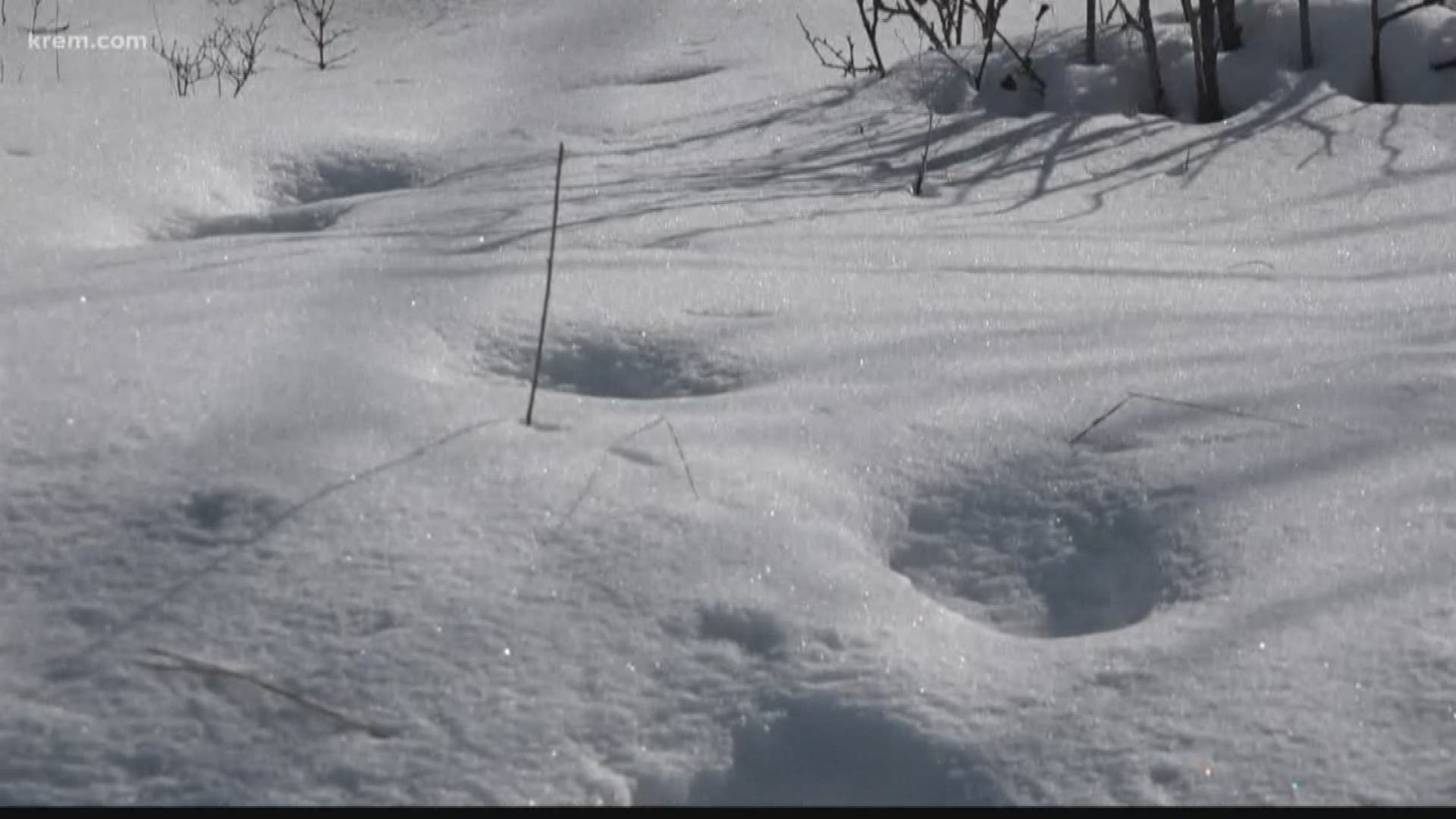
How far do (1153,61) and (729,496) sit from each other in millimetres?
1982

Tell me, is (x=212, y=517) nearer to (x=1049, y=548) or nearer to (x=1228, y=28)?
(x=1049, y=548)

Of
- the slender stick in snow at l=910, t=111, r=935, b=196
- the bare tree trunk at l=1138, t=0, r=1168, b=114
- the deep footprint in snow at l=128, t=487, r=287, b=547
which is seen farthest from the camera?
the bare tree trunk at l=1138, t=0, r=1168, b=114

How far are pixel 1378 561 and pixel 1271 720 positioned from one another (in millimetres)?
251

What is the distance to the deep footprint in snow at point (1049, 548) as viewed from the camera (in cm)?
125

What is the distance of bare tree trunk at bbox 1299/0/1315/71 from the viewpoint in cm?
289

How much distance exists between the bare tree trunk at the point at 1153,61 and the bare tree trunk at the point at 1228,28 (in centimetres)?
19

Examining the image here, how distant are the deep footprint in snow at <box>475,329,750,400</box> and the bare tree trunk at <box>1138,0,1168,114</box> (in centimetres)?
167

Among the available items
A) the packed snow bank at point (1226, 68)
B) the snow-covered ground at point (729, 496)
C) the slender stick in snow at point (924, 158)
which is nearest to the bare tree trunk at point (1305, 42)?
the packed snow bank at point (1226, 68)

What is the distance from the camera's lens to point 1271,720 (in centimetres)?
107

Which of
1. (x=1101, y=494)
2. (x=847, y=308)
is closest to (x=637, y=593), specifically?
(x=1101, y=494)

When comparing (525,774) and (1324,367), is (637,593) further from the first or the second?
(1324,367)

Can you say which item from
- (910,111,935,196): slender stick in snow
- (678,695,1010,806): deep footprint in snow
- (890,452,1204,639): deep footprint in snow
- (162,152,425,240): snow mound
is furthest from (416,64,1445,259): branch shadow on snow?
(678,695,1010,806): deep footprint in snow

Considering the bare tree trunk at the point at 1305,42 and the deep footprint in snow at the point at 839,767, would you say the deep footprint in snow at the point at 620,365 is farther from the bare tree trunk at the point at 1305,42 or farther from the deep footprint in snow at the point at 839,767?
the bare tree trunk at the point at 1305,42

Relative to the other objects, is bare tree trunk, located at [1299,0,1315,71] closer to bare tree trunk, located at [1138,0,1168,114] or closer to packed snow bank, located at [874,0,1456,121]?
packed snow bank, located at [874,0,1456,121]
